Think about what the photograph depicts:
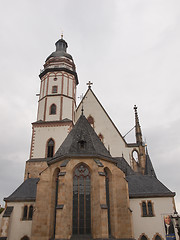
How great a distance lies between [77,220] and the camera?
16500mm

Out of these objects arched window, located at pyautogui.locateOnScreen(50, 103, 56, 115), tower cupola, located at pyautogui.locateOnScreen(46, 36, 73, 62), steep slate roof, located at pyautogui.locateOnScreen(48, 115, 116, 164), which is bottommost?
steep slate roof, located at pyautogui.locateOnScreen(48, 115, 116, 164)

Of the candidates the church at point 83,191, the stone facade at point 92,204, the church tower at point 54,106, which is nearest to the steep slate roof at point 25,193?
the church at point 83,191

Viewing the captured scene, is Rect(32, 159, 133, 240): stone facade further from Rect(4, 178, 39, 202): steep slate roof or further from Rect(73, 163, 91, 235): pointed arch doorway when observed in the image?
Rect(4, 178, 39, 202): steep slate roof

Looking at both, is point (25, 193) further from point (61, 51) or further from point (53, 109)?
point (61, 51)

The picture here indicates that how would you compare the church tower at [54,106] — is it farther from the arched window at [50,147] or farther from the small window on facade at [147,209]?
the small window on facade at [147,209]

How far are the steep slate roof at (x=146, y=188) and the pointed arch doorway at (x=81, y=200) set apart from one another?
6.31 metres

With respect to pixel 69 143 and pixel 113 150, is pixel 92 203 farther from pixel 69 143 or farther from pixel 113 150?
pixel 113 150

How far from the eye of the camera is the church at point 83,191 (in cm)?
1653

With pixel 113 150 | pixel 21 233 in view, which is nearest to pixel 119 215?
pixel 21 233

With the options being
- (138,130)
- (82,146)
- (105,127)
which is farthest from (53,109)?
(82,146)

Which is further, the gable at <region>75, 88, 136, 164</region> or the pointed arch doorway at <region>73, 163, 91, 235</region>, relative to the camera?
the gable at <region>75, 88, 136, 164</region>

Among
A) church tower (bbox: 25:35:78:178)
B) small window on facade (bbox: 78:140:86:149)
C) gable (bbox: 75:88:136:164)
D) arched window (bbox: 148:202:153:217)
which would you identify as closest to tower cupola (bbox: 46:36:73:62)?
church tower (bbox: 25:35:78:178)

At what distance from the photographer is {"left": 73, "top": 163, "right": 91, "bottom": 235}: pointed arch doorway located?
1633cm

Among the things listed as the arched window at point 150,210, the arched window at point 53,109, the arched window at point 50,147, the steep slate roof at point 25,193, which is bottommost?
the arched window at point 150,210
